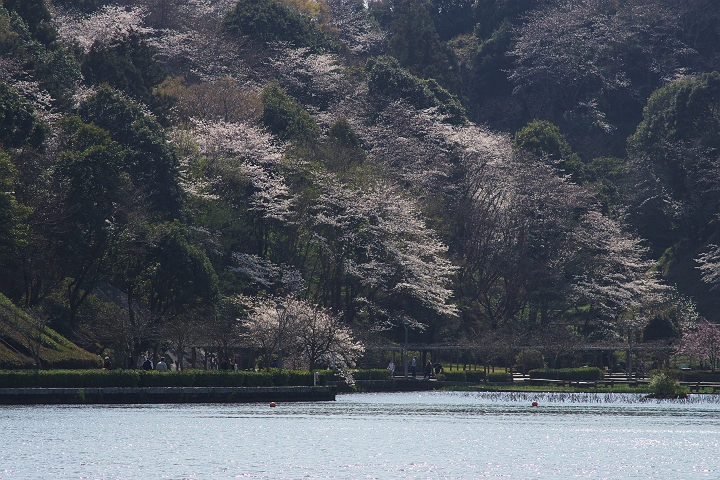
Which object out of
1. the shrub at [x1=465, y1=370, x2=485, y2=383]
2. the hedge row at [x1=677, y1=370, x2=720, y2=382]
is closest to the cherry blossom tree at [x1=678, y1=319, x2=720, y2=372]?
the hedge row at [x1=677, y1=370, x2=720, y2=382]

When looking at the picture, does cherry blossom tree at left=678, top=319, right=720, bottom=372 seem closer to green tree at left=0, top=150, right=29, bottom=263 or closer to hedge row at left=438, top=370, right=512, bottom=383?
hedge row at left=438, top=370, right=512, bottom=383

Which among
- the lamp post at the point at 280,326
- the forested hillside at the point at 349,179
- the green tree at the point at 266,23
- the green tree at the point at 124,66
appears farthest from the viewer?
the green tree at the point at 266,23

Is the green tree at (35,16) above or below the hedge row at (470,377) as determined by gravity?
above

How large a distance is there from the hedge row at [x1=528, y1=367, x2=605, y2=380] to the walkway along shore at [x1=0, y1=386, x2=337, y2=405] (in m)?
22.1

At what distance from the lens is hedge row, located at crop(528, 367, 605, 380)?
253 ft

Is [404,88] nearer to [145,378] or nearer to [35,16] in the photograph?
[35,16]

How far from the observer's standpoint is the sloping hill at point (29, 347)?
5309 cm

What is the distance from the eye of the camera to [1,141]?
62875 millimetres

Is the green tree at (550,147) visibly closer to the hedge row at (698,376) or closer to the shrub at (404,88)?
the shrub at (404,88)

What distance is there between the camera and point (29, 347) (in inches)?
2124

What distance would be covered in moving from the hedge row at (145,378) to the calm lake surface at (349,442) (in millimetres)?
1147

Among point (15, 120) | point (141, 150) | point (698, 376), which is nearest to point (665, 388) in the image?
point (698, 376)

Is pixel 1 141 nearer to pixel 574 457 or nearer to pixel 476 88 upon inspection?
pixel 574 457

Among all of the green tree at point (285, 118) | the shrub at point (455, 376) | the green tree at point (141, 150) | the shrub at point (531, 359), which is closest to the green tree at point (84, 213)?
the green tree at point (141, 150)
